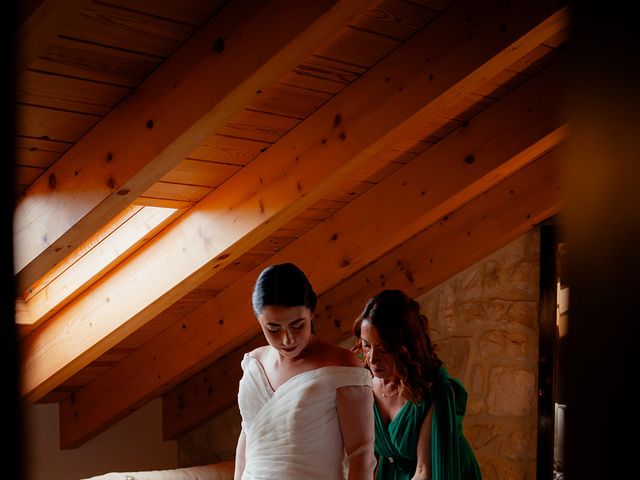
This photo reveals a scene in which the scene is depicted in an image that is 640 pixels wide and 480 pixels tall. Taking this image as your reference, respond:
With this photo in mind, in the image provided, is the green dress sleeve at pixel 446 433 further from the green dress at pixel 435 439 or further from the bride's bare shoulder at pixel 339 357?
the bride's bare shoulder at pixel 339 357

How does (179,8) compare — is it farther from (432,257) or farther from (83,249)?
(432,257)

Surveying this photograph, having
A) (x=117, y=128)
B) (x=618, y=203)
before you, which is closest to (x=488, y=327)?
(x=117, y=128)

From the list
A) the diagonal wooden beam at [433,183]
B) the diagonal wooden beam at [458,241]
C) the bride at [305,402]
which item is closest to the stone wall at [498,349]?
the diagonal wooden beam at [458,241]

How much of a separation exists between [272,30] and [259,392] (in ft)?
2.89

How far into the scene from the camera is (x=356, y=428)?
1.94m

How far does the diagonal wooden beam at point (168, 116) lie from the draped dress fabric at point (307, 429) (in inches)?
24.6

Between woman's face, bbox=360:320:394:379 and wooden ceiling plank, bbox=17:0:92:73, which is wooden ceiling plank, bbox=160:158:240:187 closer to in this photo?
woman's face, bbox=360:320:394:379

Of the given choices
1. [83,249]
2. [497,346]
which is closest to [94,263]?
[83,249]

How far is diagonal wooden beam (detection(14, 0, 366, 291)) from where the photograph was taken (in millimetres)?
1739

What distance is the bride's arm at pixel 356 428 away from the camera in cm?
193

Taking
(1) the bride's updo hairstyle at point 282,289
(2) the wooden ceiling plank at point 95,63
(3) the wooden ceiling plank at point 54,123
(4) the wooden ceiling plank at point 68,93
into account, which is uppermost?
(2) the wooden ceiling plank at point 95,63

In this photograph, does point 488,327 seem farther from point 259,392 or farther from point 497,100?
point 259,392

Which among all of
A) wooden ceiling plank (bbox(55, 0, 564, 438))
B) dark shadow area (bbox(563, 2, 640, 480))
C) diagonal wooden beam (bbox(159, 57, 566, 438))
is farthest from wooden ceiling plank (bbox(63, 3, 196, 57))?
dark shadow area (bbox(563, 2, 640, 480))

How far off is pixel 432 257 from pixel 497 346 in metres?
0.58
